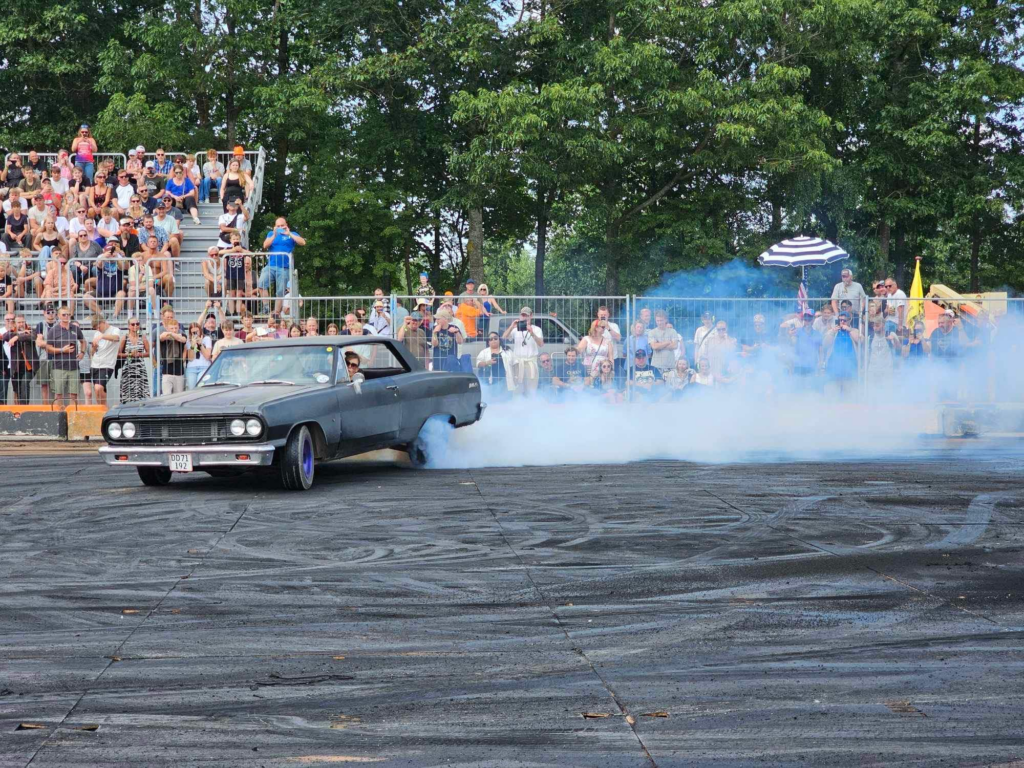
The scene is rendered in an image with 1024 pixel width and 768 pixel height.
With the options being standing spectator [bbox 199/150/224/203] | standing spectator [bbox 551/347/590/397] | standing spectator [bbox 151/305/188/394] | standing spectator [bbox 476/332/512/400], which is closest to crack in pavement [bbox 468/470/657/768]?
standing spectator [bbox 476/332/512/400]

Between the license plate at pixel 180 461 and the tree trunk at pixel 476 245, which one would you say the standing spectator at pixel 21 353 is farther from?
the tree trunk at pixel 476 245

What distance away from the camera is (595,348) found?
17203 millimetres

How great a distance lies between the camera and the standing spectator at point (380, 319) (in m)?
17.2

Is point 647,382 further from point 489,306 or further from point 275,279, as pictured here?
point 275,279

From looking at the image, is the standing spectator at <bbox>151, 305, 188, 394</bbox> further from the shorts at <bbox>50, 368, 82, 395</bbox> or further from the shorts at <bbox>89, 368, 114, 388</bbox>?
the shorts at <bbox>50, 368, 82, 395</bbox>

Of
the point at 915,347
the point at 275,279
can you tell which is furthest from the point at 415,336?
the point at 915,347

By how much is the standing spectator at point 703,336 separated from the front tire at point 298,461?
24.9ft

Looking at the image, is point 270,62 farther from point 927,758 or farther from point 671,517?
point 927,758

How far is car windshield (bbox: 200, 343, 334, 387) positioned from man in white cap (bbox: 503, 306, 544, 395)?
18.0 ft

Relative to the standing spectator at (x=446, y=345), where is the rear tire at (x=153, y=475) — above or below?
below

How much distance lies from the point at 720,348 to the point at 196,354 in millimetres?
7329

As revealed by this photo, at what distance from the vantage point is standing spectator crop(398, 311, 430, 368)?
1669 centimetres

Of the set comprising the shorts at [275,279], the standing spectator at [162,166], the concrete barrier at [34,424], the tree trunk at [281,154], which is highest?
the tree trunk at [281,154]

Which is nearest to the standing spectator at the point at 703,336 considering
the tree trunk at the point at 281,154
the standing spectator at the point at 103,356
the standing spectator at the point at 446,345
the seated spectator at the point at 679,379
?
the seated spectator at the point at 679,379
